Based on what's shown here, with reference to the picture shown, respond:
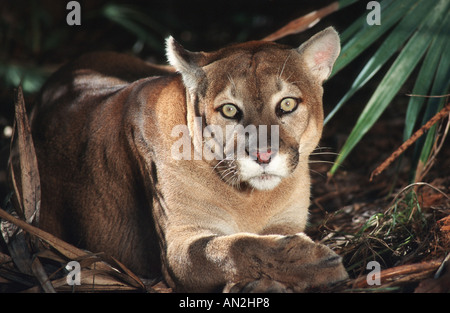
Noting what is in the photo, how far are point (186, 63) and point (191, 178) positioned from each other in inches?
23.5

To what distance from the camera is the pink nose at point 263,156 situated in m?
2.63

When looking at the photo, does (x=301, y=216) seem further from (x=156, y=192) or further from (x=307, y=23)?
(x=307, y=23)

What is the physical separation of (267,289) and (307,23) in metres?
1.77

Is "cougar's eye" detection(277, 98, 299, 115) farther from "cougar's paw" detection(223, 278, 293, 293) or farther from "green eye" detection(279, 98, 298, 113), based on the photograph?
"cougar's paw" detection(223, 278, 293, 293)

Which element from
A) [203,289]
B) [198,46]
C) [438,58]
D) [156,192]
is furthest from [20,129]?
[198,46]

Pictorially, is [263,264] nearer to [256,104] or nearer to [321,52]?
[256,104]

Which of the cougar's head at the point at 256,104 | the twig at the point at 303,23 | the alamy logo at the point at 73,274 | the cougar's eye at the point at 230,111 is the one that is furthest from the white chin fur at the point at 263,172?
the twig at the point at 303,23

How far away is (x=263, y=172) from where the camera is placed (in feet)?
8.82

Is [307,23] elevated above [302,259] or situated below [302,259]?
above

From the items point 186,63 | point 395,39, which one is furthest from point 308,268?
point 395,39

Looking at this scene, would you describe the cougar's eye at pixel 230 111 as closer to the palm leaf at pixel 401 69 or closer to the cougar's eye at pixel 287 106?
the cougar's eye at pixel 287 106

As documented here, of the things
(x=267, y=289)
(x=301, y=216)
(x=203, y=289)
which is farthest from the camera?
(x=301, y=216)

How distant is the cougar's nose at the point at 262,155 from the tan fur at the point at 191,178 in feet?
0.23

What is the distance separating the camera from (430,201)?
3.60 m
